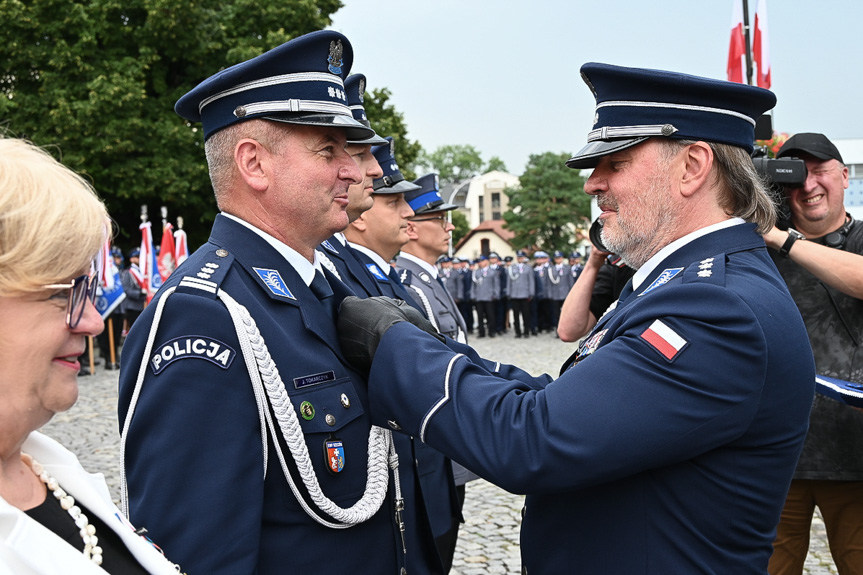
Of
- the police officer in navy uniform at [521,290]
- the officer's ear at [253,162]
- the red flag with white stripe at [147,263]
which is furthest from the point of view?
the police officer in navy uniform at [521,290]

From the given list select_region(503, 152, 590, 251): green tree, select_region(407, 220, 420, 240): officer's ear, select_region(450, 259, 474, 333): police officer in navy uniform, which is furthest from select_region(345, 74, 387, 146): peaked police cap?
select_region(503, 152, 590, 251): green tree

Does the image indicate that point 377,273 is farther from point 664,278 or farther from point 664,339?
point 664,339

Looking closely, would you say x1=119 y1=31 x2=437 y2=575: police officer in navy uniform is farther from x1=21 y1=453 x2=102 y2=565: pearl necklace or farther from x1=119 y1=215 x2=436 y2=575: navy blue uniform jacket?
x1=21 y1=453 x2=102 y2=565: pearl necklace

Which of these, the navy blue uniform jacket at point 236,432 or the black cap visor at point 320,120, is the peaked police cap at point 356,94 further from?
the navy blue uniform jacket at point 236,432

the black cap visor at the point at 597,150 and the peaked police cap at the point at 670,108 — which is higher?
the peaked police cap at the point at 670,108

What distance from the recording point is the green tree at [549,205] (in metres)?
60.0

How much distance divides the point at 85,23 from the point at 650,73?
24.1m

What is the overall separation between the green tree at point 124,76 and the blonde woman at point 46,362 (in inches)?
891

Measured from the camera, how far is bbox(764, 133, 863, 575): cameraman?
3.65 m

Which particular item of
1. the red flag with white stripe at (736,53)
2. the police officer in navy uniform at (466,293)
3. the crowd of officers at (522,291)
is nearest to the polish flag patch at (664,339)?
the red flag with white stripe at (736,53)

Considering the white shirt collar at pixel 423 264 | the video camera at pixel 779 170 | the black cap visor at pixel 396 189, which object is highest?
the video camera at pixel 779 170

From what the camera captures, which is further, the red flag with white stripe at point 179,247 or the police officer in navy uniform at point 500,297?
the police officer in navy uniform at point 500,297

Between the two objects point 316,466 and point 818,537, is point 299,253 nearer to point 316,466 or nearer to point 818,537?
point 316,466

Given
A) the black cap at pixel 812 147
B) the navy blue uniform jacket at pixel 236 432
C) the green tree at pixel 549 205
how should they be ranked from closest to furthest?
the navy blue uniform jacket at pixel 236 432, the black cap at pixel 812 147, the green tree at pixel 549 205
